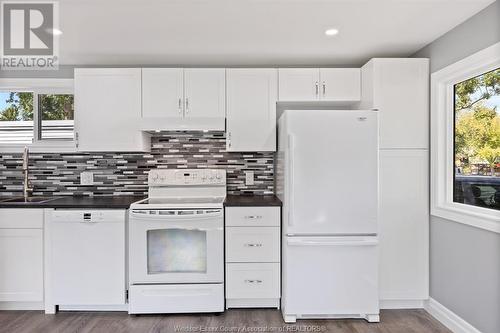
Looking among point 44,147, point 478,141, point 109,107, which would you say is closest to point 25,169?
point 44,147

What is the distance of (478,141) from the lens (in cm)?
229

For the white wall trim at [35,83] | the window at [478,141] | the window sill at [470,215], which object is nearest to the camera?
the window sill at [470,215]

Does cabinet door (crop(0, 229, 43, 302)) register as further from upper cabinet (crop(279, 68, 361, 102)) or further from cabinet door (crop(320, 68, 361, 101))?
cabinet door (crop(320, 68, 361, 101))

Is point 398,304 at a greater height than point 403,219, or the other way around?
point 403,219

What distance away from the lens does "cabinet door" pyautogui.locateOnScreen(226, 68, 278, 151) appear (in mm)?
2984

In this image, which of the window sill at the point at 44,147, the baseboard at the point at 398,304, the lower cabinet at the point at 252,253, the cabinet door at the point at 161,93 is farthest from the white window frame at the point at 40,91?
the baseboard at the point at 398,304

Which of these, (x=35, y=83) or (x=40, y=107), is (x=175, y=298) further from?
(x=35, y=83)

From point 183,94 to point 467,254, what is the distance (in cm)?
268

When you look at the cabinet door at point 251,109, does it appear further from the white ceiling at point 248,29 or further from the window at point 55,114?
the window at point 55,114

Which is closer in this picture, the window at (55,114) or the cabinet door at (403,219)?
the cabinet door at (403,219)

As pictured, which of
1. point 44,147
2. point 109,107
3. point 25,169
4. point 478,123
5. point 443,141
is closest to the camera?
point 478,123

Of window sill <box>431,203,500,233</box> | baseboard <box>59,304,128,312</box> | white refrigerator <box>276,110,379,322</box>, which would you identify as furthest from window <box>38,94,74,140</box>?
window sill <box>431,203,500,233</box>

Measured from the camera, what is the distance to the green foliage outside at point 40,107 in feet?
10.7

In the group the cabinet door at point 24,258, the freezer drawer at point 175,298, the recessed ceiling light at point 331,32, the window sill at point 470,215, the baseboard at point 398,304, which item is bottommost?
the baseboard at point 398,304
